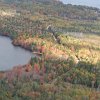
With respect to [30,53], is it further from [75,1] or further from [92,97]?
[75,1]

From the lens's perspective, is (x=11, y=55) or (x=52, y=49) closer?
(x=11, y=55)

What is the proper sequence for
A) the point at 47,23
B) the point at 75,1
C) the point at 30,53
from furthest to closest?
the point at 75,1 < the point at 47,23 < the point at 30,53

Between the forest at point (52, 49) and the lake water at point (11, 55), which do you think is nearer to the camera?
the forest at point (52, 49)

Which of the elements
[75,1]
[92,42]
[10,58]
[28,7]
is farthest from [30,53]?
[75,1]

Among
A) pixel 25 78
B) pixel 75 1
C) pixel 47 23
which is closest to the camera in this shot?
pixel 25 78

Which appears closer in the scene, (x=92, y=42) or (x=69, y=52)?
(x=69, y=52)

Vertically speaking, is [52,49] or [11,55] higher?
[52,49]

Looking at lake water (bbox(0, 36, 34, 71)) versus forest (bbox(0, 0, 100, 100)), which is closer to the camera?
forest (bbox(0, 0, 100, 100))
